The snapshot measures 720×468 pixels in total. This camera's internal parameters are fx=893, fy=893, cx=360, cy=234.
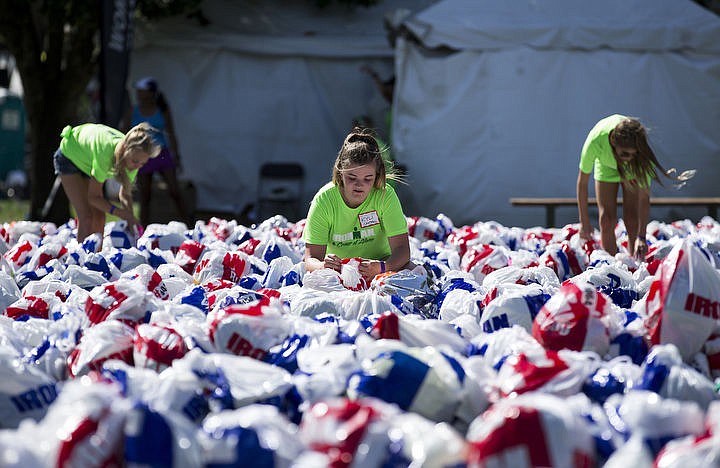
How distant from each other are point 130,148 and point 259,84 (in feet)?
18.7

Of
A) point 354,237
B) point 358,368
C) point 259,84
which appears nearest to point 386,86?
point 259,84

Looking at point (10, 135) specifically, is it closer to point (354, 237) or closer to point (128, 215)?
point (128, 215)

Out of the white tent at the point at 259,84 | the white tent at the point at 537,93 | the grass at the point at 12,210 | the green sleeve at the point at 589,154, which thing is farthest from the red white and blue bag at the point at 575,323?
the grass at the point at 12,210

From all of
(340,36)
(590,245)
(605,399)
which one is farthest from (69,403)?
(340,36)

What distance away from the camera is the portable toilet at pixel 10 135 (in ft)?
58.4

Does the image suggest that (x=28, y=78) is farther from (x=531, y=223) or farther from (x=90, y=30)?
(x=531, y=223)

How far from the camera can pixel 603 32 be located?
9.48 metres

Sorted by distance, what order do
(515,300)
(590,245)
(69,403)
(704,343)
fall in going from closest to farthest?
(69,403) < (704,343) < (515,300) < (590,245)

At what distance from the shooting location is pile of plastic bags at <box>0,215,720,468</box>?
1.84m

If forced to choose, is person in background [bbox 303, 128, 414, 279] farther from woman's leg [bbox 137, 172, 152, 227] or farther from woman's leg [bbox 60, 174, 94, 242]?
woman's leg [bbox 137, 172, 152, 227]

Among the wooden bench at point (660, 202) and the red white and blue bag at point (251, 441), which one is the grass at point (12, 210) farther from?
the red white and blue bag at point (251, 441)

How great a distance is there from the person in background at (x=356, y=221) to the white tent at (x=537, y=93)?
5585mm

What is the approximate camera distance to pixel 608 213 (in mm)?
5441

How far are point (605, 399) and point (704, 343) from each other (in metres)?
0.58
